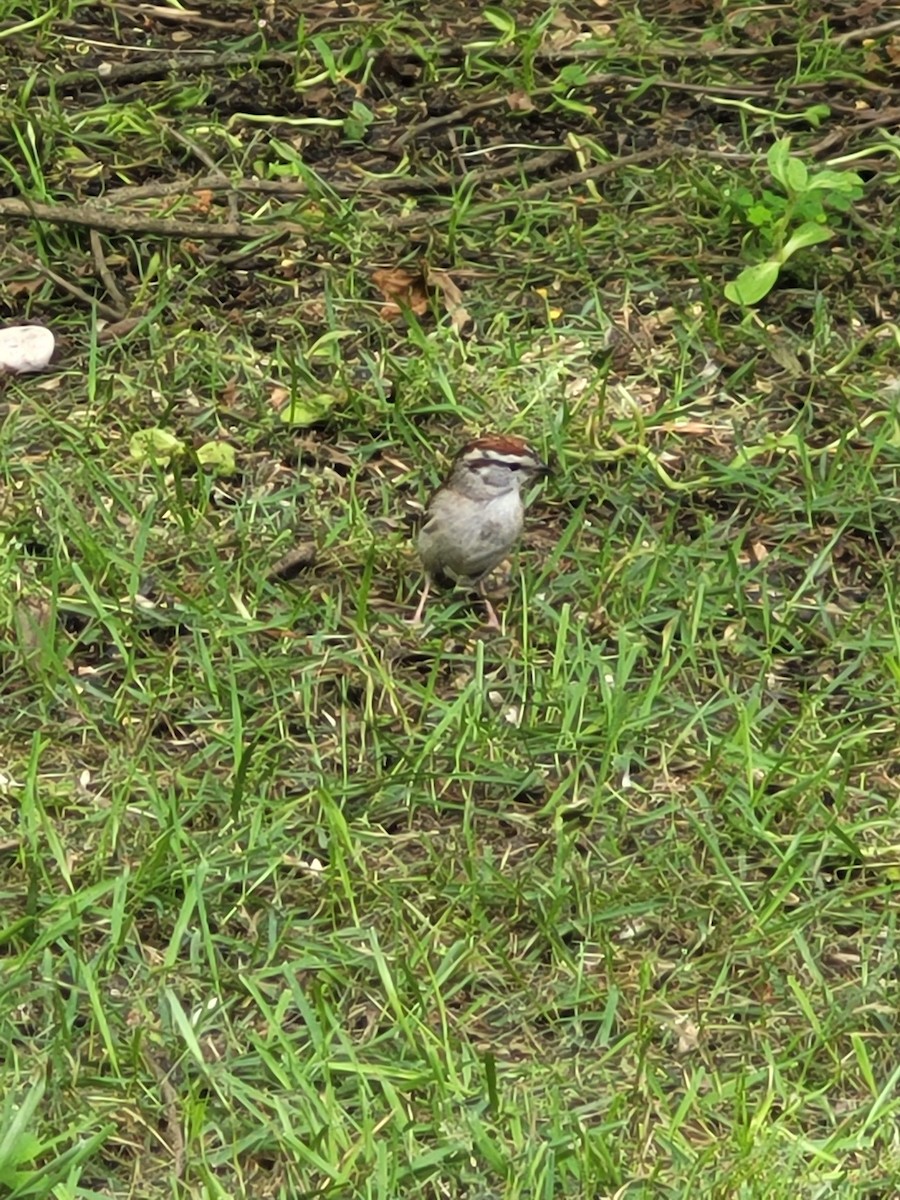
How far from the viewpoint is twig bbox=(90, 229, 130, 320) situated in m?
6.83

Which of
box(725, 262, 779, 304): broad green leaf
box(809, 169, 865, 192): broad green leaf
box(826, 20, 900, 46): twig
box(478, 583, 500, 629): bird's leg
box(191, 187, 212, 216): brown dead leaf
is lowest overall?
box(478, 583, 500, 629): bird's leg

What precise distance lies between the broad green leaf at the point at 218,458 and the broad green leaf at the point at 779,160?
2.11 metres

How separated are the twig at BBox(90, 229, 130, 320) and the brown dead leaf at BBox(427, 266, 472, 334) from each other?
1015 mm

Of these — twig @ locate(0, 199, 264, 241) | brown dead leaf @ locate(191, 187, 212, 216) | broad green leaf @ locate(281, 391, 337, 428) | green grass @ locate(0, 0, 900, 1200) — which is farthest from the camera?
brown dead leaf @ locate(191, 187, 212, 216)

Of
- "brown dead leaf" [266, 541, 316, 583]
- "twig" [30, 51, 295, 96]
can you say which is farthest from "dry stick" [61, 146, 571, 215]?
"brown dead leaf" [266, 541, 316, 583]

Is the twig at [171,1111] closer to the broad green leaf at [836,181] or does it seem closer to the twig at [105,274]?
the twig at [105,274]

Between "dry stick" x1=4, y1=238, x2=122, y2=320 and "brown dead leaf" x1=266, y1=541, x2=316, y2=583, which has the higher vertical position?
"dry stick" x1=4, y1=238, x2=122, y2=320

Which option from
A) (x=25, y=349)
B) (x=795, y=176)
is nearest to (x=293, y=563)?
(x=25, y=349)

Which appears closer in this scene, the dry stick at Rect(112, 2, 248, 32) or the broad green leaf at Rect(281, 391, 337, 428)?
the broad green leaf at Rect(281, 391, 337, 428)

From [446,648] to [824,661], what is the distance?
1.03 m

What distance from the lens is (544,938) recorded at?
4.81 m

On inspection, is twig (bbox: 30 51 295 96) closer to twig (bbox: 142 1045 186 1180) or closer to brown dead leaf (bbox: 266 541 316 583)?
brown dead leaf (bbox: 266 541 316 583)

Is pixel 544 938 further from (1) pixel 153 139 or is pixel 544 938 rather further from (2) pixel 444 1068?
(1) pixel 153 139

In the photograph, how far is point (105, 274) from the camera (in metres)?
6.89
